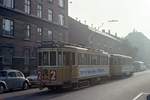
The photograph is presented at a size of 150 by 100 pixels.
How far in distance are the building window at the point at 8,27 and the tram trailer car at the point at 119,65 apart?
38.2 ft

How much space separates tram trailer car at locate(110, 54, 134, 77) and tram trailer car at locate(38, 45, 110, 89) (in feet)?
42.2

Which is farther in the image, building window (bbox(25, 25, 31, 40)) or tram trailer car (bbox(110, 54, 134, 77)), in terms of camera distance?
building window (bbox(25, 25, 31, 40))

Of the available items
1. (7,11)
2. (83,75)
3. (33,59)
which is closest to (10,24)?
(7,11)

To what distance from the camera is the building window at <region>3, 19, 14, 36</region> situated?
1585 inches

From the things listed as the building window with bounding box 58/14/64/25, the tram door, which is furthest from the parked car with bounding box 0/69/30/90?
the building window with bounding box 58/14/64/25

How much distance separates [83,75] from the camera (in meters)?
27.8

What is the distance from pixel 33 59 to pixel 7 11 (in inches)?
307

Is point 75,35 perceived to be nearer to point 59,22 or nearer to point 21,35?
point 59,22

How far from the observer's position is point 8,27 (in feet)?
135

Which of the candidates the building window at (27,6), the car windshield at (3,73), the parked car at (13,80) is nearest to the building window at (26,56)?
the building window at (27,6)

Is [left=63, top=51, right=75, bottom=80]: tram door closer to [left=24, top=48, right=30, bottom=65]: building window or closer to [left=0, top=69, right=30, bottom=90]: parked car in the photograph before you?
Result: [left=0, top=69, right=30, bottom=90]: parked car

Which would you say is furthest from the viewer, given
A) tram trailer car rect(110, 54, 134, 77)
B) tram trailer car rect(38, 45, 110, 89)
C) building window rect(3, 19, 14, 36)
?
tram trailer car rect(110, 54, 134, 77)

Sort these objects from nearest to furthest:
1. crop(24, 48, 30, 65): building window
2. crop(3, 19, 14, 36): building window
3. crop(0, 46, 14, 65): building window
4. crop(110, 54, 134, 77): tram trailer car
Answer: crop(0, 46, 14, 65): building window, crop(3, 19, 14, 36): building window, crop(110, 54, 134, 77): tram trailer car, crop(24, 48, 30, 65): building window

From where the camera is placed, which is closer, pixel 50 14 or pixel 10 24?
pixel 10 24
